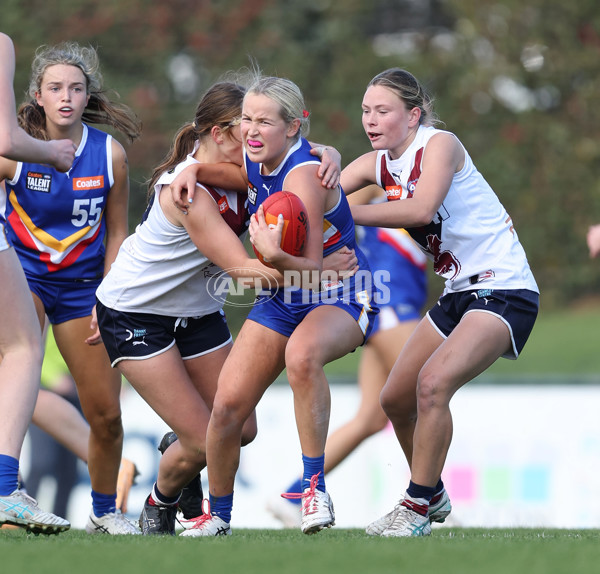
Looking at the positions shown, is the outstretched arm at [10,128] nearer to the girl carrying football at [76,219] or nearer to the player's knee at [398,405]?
the girl carrying football at [76,219]

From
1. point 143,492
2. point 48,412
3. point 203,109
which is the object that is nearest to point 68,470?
point 143,492

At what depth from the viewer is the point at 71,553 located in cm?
388

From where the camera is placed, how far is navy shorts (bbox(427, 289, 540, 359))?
484 cm

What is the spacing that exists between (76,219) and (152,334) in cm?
80

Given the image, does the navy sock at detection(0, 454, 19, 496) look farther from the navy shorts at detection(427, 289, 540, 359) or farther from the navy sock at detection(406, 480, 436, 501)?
the navy shorts at detection(427, 289, 540, 359)

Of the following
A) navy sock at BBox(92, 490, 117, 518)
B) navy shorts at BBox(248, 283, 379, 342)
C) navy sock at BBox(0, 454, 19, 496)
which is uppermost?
navy shorts at BBox(248, 283, 379, 342)

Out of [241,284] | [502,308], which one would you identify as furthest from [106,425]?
[502,308]

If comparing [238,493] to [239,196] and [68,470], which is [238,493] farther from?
[239,196]

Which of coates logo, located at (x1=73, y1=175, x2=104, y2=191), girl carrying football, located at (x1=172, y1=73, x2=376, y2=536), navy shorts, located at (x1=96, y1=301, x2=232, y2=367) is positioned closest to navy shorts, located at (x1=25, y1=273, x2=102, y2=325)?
navy shorts, located at (x1=96, y1=301, x2=232, y2=367)

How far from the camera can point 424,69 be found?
769 inches

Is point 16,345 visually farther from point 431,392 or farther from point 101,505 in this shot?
point 431,392

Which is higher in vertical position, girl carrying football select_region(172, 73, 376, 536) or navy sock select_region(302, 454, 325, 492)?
girl carrying football select_region(172, 73, 376, 536)

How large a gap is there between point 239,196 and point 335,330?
2.77ft

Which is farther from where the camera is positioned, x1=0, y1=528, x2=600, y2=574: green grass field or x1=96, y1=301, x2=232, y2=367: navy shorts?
x1=96, y1=301, x2=232, y2=367: navy shorts
